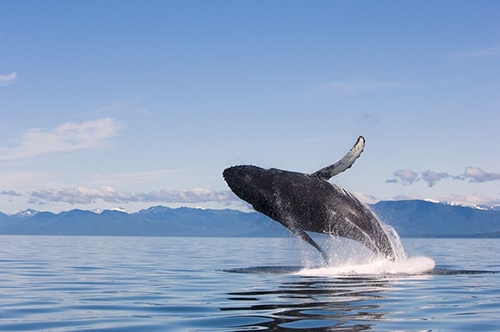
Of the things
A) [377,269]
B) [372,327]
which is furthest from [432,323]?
[377,269]

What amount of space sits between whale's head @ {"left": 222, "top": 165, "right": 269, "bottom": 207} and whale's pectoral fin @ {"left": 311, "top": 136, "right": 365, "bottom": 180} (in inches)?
57.9

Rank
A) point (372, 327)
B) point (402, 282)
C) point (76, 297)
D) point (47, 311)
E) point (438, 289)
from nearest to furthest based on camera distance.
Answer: point (372, 327) < point (47, 311) < point (76, 297) < point (438, 289) < point (402, 282)

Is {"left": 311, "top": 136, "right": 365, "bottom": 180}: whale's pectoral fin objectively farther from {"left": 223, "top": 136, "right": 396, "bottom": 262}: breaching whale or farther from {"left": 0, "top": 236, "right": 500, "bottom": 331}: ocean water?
{"left": 0, "top": 236, "right": 500, "bottom": 331}: ocean water

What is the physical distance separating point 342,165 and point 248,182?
257 cm

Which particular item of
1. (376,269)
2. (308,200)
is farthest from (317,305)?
(376,269)

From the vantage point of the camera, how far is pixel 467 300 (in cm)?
1257

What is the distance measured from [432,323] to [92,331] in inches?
197

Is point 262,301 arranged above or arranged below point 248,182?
below

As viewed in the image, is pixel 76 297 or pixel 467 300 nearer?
pixel 467 300

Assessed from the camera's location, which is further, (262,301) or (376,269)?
(376,269)

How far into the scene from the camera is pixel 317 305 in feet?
36.6

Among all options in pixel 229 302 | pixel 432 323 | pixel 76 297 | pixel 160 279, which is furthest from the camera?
pixel 160 279

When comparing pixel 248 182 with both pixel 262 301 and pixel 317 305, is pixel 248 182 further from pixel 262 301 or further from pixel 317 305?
pixel 317 305

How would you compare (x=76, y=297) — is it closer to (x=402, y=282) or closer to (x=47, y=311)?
(x=47, y=311)
